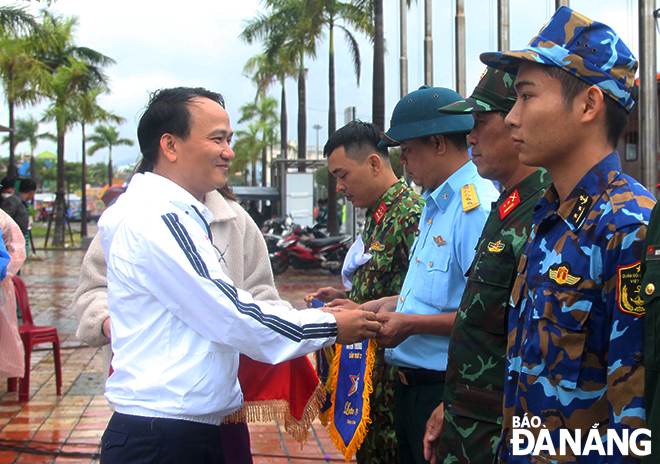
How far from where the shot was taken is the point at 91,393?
4.98 metres

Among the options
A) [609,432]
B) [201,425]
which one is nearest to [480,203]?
[609,432]

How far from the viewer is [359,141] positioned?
9.85 ft

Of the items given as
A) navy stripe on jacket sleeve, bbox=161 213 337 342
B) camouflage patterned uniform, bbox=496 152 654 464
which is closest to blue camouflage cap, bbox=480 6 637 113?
camouflage patterned uniform, bbox=496 152 654 464

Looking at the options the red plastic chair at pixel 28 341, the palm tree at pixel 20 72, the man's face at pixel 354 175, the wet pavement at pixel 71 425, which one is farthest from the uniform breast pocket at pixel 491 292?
the palm tree at pixel 20 72

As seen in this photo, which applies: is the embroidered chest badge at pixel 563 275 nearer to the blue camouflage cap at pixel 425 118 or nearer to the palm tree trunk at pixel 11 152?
the blue camouflage cap at pixel 425 118

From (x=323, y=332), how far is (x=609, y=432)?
936 millimetres

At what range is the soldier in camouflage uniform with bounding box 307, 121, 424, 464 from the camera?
2637 mm

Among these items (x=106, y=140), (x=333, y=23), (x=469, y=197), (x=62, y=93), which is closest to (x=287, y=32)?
(x=333, y=23)

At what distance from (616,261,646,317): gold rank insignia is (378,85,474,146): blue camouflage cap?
1.26 m

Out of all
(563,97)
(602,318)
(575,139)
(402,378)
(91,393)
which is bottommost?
(91,393)

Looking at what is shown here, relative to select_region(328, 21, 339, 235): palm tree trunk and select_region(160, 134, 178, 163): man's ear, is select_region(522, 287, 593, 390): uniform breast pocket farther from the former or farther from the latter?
select_region(328, 21, 339, 235): palm tree trunk

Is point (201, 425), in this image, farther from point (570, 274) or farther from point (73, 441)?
point (73, 441)

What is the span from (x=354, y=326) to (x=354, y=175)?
1134mm

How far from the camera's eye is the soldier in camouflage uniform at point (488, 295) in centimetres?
172
